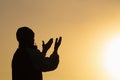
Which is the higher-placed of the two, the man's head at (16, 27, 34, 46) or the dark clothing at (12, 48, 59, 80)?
the man's head at (16, 27, 34, 46)

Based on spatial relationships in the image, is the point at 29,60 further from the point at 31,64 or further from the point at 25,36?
the point at 25,36

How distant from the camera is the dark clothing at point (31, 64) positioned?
1.41 meters

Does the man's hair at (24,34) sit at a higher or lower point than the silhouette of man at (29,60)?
higher

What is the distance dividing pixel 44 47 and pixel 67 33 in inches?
57.5

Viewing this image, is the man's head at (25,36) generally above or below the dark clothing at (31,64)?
above

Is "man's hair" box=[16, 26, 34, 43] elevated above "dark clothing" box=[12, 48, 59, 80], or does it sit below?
above

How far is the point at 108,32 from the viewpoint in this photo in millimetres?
3061

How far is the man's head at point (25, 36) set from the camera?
4.89 ft

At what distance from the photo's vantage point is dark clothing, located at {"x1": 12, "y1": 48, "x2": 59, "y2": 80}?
1408 millimetres

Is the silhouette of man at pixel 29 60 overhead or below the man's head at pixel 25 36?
below

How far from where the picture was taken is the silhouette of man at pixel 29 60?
1.41m

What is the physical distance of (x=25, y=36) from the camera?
149 centimetres

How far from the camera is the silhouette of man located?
1411mm

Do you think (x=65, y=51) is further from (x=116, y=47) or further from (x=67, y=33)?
(x=116, y=47)
